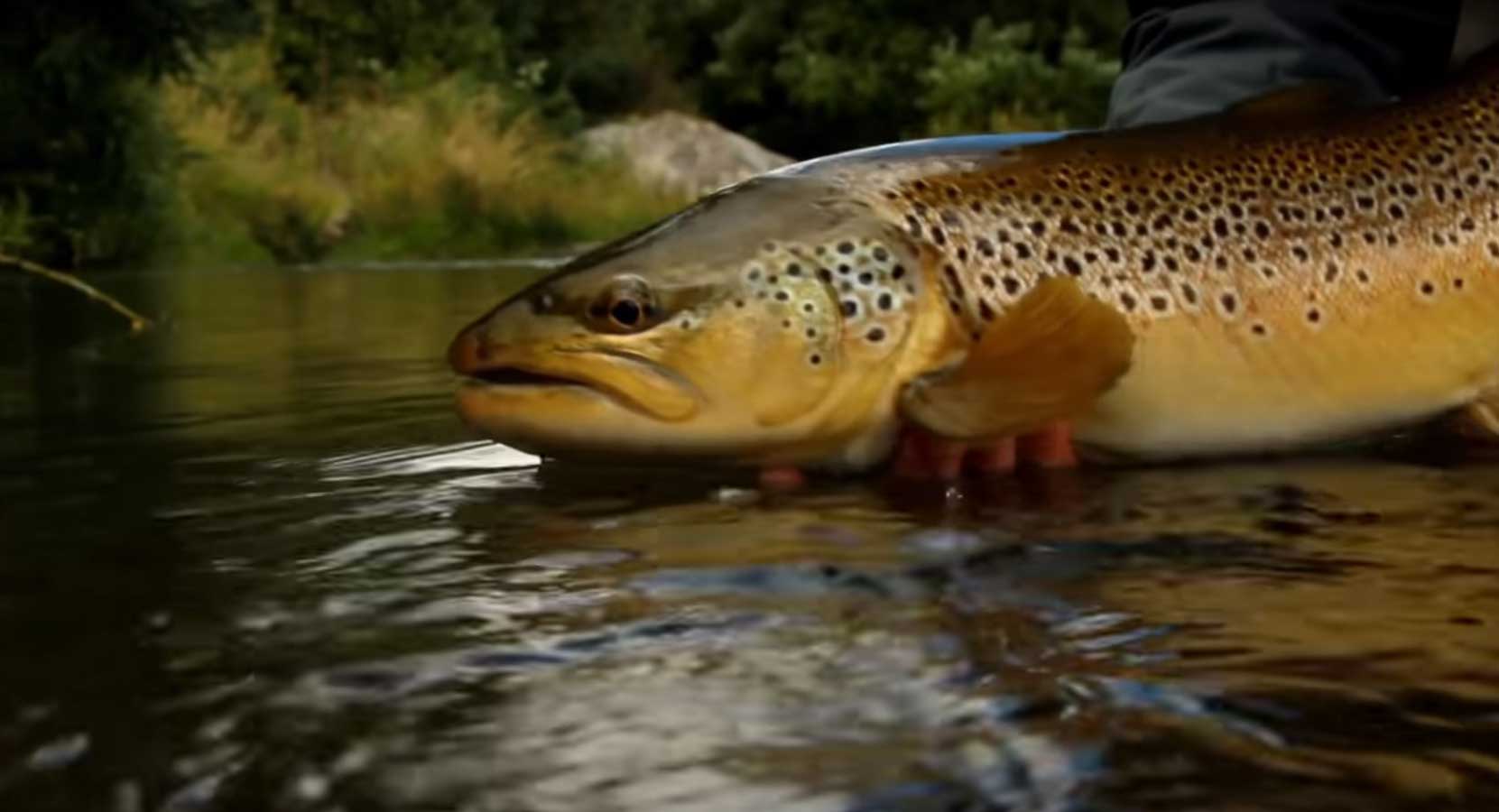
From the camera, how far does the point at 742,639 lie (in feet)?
4.50

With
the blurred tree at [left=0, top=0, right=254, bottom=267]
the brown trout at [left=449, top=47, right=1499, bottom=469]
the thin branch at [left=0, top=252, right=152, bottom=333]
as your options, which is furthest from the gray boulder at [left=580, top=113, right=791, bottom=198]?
the brown trout at [left=449, top=47, right=1499, bottom=469]

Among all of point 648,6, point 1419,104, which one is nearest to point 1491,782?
point 1419,104

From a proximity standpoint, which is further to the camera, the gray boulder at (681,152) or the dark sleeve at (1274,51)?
the gray boulder at (681,152)

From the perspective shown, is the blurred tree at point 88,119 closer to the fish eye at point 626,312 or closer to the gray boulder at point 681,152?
the fish eye at point 626,312

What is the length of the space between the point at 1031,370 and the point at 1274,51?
1.33 metres

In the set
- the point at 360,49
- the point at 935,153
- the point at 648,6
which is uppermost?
the point at 648,6

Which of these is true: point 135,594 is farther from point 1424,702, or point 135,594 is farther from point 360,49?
point 360,49

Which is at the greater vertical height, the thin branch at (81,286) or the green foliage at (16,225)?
the green foliage at (16,225)

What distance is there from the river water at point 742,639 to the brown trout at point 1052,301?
88 millimetres

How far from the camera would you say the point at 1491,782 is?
978mm

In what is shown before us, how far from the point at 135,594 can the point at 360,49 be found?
1032 inches

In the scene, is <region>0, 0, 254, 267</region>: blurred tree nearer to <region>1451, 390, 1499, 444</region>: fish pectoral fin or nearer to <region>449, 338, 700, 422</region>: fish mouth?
<region>449, 338, 700, 422</region>: fish mouth

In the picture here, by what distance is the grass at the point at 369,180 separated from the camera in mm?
14844

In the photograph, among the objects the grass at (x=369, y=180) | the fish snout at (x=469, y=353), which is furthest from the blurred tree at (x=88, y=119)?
the fish snout at (x=469, y=353)
